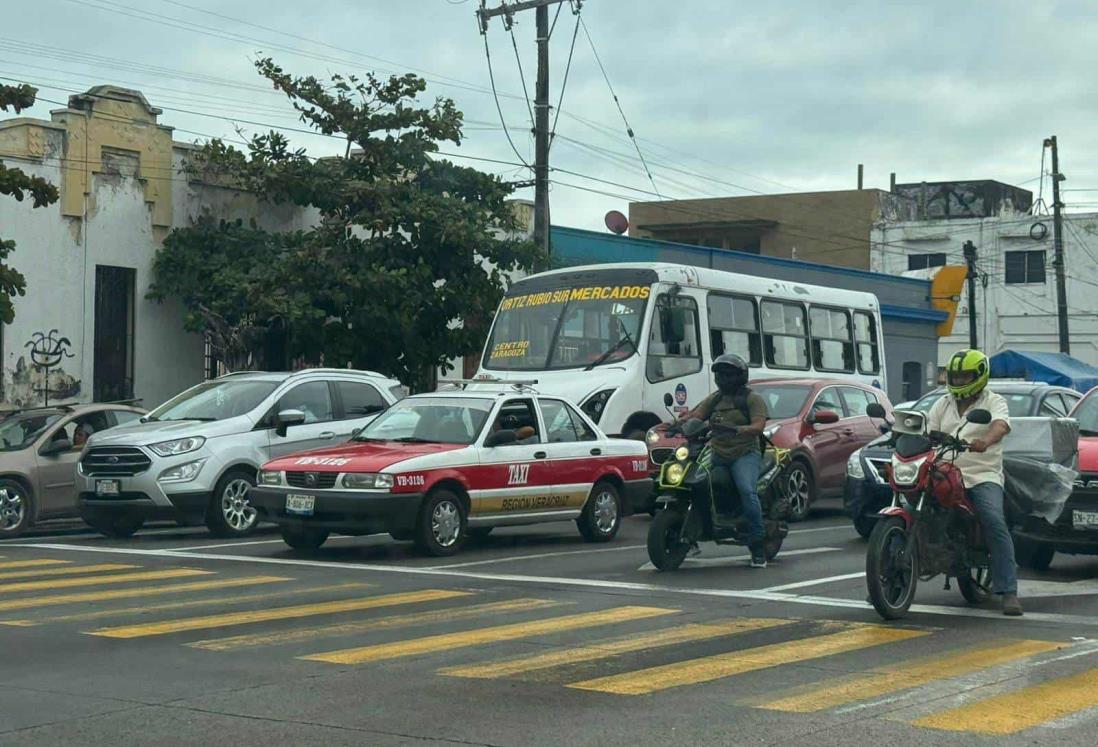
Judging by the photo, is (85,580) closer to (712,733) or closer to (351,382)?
(351,382)

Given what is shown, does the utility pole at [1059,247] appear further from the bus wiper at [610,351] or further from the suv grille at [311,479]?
the suv grille at [311,479]

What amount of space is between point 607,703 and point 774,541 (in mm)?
6706

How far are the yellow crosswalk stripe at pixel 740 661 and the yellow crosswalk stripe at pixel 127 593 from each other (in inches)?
191

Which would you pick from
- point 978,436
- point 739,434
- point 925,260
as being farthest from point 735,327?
point 925,260

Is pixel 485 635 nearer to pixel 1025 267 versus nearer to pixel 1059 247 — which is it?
pixel 1059 247

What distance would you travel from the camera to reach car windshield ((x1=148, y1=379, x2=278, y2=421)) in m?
17.3

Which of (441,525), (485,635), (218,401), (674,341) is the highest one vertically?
(674,341)

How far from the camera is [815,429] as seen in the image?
19312 millimetres

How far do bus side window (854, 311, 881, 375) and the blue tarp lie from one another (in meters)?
13.3

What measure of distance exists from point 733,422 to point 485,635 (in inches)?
172

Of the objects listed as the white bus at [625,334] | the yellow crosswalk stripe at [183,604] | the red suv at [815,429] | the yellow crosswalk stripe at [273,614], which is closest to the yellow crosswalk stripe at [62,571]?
the yellow crosswalk stripe at [183,604]

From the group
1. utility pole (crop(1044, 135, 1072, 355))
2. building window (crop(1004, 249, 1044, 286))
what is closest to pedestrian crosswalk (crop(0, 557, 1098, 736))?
utility pole (crop(1044, 135, 1072, 355))

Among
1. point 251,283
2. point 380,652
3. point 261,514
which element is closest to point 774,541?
point 261,514

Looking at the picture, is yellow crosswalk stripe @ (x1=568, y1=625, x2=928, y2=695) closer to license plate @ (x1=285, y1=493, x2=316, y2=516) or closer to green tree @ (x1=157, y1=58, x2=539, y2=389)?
license plate @ (x1=285, y1=493, x2=316, y2=516)
